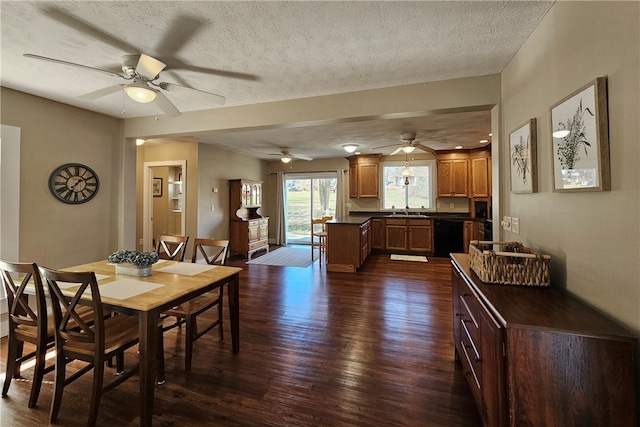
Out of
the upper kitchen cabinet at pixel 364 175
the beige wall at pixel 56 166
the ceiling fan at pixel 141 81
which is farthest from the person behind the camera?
the upper kitchen cabinet at pixel 364 175

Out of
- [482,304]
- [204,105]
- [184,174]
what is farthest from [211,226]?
[482,304]

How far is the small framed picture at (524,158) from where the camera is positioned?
1.79 meters

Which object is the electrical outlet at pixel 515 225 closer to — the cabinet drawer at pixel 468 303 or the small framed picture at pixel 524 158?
the small framed picture at pixel 524 158

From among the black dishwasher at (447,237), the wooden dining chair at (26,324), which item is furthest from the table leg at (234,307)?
the black dishwasher at (447,237)

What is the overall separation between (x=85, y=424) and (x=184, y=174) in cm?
459

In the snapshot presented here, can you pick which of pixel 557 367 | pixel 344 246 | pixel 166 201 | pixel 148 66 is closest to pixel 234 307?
pixel 148 66

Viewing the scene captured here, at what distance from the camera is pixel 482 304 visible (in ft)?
4.42

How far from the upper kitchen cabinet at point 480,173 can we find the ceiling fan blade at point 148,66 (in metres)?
6.26

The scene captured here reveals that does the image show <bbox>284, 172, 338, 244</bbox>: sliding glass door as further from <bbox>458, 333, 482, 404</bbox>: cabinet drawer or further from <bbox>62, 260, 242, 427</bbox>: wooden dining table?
<bbox>458, 333, 482, 404</bbox>: cabinet drawer

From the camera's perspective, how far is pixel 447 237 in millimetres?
6148

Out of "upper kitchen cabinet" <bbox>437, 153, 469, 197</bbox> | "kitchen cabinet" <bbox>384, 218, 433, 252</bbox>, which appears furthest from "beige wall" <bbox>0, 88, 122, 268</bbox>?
"upper kitchen cabinet" <bbox>437, 153, 469, 197</bbox>

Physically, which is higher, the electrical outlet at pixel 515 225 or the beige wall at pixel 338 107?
the beige wall at pixel 338 107

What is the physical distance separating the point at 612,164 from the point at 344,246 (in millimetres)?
4011

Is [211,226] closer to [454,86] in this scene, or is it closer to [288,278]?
[288,278]
